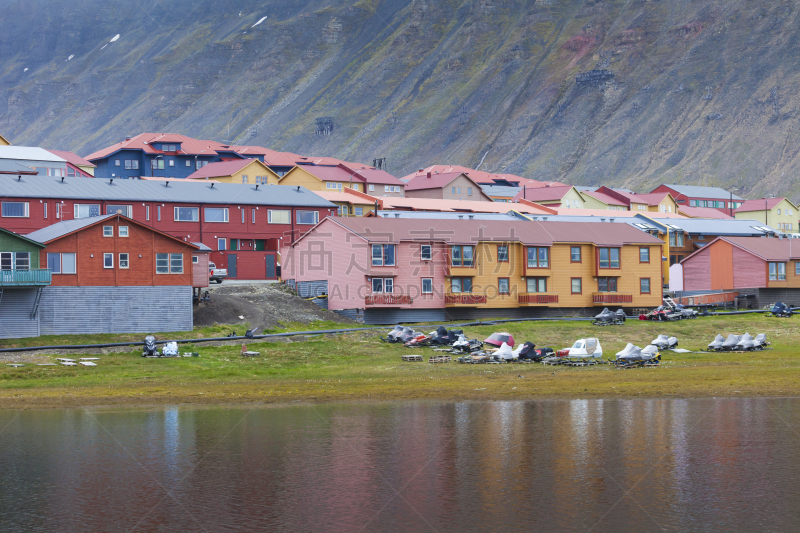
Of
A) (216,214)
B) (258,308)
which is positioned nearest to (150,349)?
(258,308)

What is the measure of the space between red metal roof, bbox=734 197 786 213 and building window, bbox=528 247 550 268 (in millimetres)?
113551

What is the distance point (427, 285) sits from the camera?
75.9 metres

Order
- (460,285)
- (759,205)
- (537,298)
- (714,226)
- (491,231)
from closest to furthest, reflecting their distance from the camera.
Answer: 1. (460,285)
2. (537,298)
3. (491,231)
4. (714,226)
5. (759,205)

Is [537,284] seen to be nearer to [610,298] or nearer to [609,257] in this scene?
[610,298]

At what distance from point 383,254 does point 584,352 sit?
2310cm

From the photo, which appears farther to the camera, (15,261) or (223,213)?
(223,213)

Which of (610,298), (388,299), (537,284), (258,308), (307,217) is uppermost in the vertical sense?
(307,217)

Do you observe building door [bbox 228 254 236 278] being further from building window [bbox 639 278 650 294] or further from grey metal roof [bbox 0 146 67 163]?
grey metal roof [bbox 0 146 67 163]

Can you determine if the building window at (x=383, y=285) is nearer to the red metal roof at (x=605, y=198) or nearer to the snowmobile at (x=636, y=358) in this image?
the snowmobile at (x=636, y=358)

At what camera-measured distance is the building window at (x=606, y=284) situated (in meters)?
81.1

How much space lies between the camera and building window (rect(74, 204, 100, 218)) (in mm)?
86875

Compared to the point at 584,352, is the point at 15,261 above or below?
above

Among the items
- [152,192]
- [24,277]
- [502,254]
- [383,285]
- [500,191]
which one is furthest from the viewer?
[500,191]

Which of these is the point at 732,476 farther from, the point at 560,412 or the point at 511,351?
the point at 511,351
